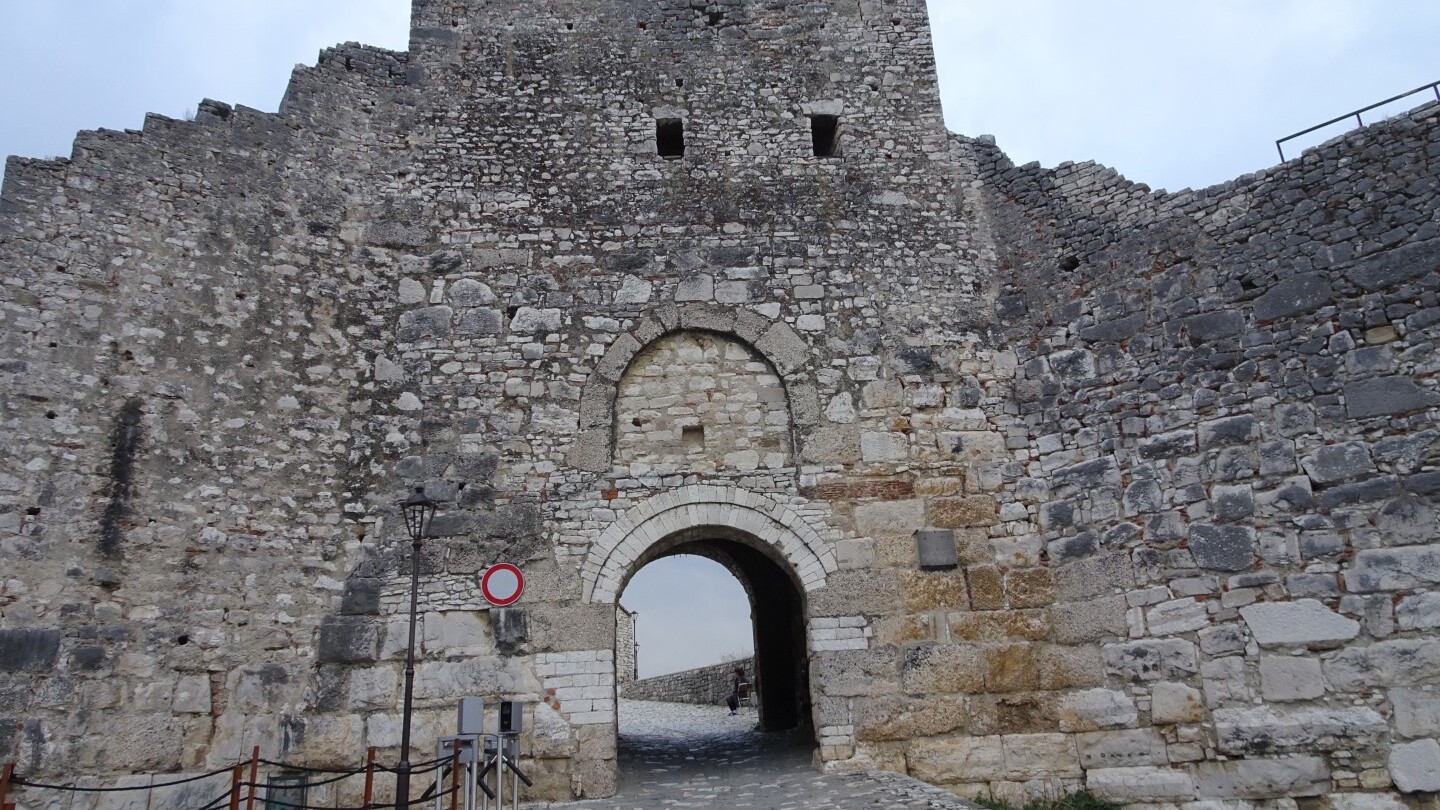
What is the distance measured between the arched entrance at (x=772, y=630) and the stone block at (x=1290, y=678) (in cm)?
540

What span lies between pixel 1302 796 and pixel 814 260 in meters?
5.90

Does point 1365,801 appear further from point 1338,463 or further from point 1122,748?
point 1338,463

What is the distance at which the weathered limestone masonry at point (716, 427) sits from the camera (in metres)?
6.99

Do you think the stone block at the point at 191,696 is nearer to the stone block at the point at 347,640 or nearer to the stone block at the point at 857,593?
the stone block at the point at 347,640

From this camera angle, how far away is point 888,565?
8.18 meters

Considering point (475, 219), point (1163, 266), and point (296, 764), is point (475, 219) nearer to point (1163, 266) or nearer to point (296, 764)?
point (296, 764)

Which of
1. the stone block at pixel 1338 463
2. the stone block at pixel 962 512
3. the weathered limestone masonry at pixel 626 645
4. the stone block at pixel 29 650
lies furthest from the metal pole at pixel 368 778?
the weathered limestone masonry at pixel 626 645

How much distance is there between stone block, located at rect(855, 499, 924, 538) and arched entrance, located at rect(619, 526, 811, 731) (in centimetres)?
341

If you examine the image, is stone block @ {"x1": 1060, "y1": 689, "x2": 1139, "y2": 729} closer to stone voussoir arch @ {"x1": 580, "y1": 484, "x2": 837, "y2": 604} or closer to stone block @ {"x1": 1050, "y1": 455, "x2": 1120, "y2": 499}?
stone block @ {"x1": 1050, "y1": 455, "x2": 1120, "y2": 499}

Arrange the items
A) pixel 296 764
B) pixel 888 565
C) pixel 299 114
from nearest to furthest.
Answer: pixel 296 764, pixel 888 565, pixel 299 114

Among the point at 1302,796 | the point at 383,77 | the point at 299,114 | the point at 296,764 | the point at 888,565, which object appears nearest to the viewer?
the point at 1302,796

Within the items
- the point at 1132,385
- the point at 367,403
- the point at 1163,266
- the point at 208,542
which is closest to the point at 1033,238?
the point at 1163,266

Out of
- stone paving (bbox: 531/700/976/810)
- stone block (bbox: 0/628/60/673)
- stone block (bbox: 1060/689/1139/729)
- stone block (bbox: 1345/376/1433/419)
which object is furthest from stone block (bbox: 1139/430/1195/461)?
stone block (bbox: 0/628/60/673)

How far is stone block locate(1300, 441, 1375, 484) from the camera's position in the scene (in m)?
7.05
